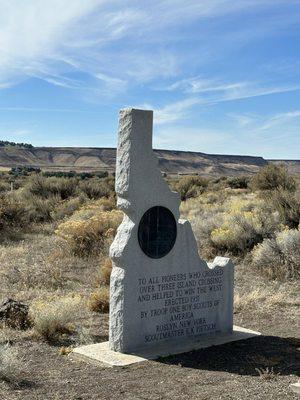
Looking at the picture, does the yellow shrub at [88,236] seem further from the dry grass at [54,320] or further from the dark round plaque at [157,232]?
the dark round plaque at [157,232]

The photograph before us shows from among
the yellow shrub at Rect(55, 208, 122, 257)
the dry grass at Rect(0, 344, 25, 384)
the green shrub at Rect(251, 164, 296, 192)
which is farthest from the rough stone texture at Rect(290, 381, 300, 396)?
the green shrub at Rect(251, 164, 296, 192)

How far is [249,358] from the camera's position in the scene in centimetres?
736

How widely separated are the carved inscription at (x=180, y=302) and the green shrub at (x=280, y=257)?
166 inches

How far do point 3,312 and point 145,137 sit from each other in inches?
131

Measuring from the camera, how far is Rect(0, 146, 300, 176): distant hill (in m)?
134

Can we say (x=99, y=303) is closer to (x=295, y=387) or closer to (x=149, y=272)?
(x=149, y=272)

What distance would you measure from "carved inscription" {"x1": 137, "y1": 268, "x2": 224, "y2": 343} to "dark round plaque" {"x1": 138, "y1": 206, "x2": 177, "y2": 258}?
0.34m

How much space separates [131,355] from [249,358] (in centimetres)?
139

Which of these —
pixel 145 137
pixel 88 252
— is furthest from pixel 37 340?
pixel 88 252

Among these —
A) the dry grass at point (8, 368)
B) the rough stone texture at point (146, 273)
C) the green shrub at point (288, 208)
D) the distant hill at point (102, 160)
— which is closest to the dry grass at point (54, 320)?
the rough stone texture at point (146, 273)

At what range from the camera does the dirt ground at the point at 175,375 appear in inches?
235

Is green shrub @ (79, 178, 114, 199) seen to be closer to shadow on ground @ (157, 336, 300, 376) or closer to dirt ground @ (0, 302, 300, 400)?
dirt ground @ (0, 302, 300, 400)

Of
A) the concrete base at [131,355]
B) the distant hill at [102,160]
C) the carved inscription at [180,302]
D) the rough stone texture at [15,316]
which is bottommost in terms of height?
the concrete base at [131,355]

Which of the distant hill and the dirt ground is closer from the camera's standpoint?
the dirt ground
